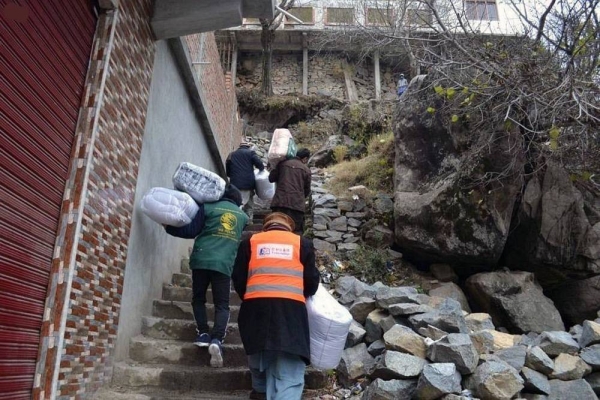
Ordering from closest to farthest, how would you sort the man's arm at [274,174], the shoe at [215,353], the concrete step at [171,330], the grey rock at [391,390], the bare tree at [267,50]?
the grey rock at [391,390] → the shoe at [215,353] → the concrete step at [171,330] → the man's arm at [274,174] → the bare tree at [267,50]

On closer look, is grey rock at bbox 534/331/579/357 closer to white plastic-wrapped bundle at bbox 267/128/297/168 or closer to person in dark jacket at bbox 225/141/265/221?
white plastic-wrapped bundle at bbox 267/128/297/168

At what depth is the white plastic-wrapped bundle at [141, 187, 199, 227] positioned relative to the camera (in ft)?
14.3

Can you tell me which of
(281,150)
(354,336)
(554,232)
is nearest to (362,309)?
(354,336)

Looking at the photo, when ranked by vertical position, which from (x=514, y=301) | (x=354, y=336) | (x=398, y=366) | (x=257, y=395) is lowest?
(x=257, y=395)

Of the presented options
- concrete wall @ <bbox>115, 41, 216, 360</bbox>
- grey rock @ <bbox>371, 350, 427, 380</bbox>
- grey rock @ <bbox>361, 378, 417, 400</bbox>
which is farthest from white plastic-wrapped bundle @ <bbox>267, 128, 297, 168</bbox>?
grey rock @ <bbox>361, 378, 417, 400</bbox>

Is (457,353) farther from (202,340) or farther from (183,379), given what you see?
(183,379)

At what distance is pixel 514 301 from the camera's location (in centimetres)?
667

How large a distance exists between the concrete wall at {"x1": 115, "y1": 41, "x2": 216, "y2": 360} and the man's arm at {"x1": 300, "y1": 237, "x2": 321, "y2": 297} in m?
1.76

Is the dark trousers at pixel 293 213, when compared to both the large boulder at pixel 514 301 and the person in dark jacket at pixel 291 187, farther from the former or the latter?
the large boulder at pixel 514 301

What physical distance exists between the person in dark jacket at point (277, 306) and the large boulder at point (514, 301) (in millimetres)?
4218

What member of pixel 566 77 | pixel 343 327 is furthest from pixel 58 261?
pixel 566 77

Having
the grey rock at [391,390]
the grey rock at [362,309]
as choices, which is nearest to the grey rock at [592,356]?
the grey rock at [391,390]

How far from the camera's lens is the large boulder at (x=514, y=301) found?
6.50 meters

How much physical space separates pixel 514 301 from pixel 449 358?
3.28 meters
